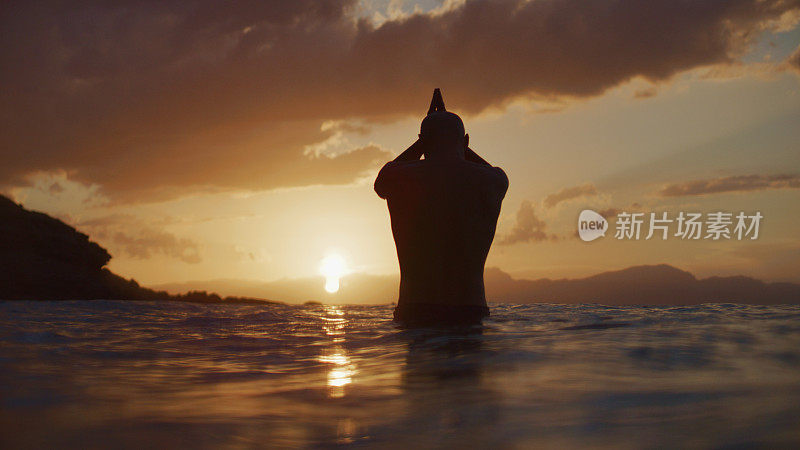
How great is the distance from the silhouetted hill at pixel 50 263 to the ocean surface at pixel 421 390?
18024 mm

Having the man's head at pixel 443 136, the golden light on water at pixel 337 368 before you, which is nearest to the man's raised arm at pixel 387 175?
the man's head at pixel 443 136

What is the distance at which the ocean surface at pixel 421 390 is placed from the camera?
2.21 meters

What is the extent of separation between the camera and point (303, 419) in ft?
8.34

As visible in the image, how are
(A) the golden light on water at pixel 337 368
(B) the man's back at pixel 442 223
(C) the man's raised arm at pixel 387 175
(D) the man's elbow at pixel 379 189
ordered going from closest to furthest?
1. (A) the golden light on water at pixel 337 368
2. (B) the man's back at pixel 442 223
3. (C) the man's raised arm at pixel 387 175
4. (D) the man's elbow at pixel 379 189

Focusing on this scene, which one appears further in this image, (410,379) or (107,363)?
(107,363)

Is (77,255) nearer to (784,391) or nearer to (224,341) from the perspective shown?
(224,341)

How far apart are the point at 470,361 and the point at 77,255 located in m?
24.5

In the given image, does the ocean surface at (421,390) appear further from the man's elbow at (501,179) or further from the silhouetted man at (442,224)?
the man's elbow at (501,179)

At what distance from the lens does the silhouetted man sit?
20.6ft

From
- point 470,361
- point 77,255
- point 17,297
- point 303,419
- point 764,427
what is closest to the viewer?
point 764,427

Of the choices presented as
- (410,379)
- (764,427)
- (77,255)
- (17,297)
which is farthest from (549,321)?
(77,255)

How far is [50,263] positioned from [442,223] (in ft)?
71.9

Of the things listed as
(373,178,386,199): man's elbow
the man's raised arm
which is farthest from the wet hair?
(373,178,386,199): man's elbow

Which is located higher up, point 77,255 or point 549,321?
point 77,255
